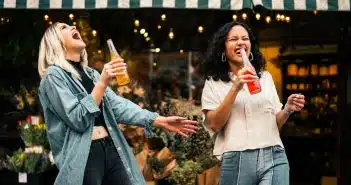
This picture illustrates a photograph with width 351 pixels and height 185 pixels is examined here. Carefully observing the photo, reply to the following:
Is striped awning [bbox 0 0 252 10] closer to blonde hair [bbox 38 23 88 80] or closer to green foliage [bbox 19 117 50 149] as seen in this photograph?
green foliage [bbox 19 117 50 149]

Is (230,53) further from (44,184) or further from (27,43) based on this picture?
(27,43)

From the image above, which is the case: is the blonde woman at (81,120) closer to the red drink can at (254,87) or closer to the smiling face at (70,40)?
the smiling face at (70,40)

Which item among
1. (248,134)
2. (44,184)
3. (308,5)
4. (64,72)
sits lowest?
(44,184)

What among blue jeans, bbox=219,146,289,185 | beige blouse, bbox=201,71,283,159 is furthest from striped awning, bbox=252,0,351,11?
blue jeans, bbox=219,146,289,185

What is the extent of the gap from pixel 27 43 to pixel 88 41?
2.56 ft

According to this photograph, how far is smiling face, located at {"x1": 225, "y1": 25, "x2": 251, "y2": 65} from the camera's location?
3.77m

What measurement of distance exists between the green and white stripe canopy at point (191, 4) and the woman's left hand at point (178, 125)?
7.57 feet

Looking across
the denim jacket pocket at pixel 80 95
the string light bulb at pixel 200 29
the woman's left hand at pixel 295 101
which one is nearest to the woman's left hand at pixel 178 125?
the denim jacket pocket at pixel 80 95

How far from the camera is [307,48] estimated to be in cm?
953

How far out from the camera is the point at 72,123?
343 cm

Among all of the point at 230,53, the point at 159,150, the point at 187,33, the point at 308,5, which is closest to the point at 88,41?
the point at 187,33

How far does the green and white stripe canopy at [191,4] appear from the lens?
5.73 metres

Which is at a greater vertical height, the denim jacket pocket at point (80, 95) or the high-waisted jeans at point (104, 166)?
the denim jacket pocket at point (80, 95)

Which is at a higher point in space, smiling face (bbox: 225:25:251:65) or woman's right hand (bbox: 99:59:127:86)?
smiling face (bbox: 225:25:251:65)
